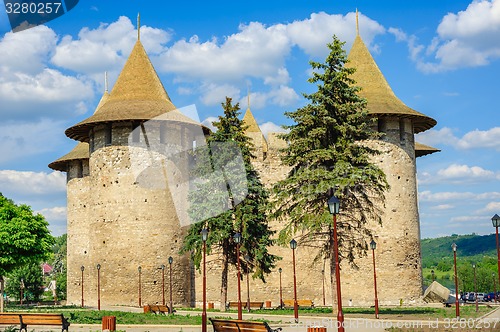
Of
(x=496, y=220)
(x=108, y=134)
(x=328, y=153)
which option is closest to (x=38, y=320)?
(x=328, y=153)

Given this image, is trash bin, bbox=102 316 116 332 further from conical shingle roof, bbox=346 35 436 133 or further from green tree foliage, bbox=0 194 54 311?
conical shingle roof, bbox=346 35 436 133

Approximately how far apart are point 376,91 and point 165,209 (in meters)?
13.5

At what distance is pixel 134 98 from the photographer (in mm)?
36938

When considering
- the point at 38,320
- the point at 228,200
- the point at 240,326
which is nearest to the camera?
the point at 240,326

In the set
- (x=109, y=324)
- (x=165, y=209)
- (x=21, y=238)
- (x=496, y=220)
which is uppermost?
(x=165, y=209)

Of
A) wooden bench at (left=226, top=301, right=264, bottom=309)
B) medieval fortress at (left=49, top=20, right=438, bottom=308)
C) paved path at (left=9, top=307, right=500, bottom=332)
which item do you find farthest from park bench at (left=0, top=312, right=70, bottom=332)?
wooden bench at (left=226, top=301, right=264, bottom=309)

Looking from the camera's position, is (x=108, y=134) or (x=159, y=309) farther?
(x=108, y=134)

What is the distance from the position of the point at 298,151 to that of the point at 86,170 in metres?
20.4

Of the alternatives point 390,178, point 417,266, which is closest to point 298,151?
point 390,178

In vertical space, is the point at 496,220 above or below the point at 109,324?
above

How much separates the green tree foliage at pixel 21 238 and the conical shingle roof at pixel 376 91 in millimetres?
18960

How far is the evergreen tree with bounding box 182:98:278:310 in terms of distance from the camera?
31578 millimetres

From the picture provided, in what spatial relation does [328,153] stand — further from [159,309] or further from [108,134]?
[108,134]

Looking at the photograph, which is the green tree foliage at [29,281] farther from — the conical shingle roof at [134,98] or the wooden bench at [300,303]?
the wooden bench at [300,303]
